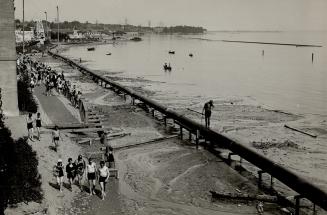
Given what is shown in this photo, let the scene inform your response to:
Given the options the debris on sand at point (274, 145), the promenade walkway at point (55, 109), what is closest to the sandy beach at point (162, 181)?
the promenade walkway at point (55, 109)

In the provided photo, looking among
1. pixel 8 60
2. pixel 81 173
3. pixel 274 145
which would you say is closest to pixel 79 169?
pixel 81 173

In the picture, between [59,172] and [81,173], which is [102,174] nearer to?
[59,172]

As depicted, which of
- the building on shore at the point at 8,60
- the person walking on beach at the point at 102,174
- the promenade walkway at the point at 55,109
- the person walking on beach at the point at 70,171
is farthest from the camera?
the promenade walkway at the point at 55,109

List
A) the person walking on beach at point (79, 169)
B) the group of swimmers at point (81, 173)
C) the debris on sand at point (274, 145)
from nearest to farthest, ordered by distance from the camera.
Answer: the group of swimmers at point (81, 173) → the person walking on beach at point (79, 169) → the debris on sand at point (274, 145)

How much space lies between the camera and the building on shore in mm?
28234

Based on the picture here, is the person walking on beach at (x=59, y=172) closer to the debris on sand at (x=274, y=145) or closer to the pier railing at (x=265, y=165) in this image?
the pier railing at (x=265, y=165)

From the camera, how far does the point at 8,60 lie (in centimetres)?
2864

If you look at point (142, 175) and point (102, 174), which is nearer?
point (102, 174)

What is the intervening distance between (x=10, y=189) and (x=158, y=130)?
17.5 metres

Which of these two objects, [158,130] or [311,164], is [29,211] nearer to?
[311,164]

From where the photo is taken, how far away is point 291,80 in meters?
69.8

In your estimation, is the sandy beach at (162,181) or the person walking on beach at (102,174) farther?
A: the sandy beach at (162,181)

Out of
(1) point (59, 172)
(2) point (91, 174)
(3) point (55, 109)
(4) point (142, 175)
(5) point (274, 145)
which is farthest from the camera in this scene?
(3) point (55, 109)

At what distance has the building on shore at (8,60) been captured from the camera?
2823cm
